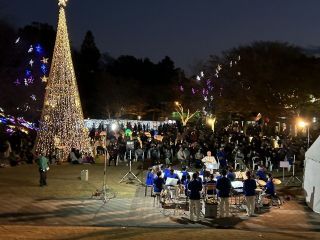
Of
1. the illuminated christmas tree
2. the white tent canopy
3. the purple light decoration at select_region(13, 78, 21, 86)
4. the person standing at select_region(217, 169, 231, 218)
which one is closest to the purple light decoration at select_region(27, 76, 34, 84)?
the purple light decoration at select_region(13, 78, 21, 86)

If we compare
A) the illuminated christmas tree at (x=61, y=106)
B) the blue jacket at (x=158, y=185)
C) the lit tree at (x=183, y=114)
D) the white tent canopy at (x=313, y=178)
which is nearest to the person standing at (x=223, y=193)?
the blue jacket at (x=158, y=185)

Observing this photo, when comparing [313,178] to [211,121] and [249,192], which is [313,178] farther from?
[211,121]

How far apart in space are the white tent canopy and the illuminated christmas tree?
13.0 metres

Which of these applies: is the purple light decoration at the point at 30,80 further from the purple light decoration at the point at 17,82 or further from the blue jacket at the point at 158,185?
the blue jacket at the point at 158,185

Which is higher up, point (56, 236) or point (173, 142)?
point (173, 142)

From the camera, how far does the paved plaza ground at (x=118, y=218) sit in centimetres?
1410

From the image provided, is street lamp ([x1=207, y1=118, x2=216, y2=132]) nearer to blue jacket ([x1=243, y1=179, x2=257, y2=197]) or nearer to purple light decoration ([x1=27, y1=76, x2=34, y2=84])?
purple light decoration ([x1=27, y1=76, x2=34, y2=84])

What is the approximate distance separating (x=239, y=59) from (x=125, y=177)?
1156 inches

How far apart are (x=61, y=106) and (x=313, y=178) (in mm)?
14222

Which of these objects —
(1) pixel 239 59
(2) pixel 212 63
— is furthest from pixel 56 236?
(2) pixel 212 63

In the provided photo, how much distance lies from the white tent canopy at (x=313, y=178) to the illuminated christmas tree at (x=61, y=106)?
1295 centimetres

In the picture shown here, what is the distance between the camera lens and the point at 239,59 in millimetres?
50625

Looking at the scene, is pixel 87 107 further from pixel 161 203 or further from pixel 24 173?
pixel 161 203

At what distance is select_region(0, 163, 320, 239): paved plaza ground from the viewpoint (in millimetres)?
14102
